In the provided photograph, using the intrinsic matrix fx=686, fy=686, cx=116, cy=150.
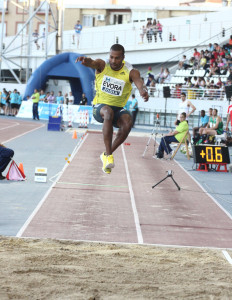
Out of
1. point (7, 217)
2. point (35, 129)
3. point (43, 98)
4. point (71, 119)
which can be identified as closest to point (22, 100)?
point (43, 98)

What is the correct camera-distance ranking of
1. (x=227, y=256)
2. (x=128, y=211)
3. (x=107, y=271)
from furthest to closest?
(x=128, y=211), (x=227, y=256), (x=107, y=271)

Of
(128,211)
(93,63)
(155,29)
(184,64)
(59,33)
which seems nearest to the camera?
(93,63)

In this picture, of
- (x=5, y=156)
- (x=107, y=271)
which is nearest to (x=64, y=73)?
(x=5, y=156)

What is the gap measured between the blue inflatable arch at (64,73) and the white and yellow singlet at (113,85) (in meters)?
29.8

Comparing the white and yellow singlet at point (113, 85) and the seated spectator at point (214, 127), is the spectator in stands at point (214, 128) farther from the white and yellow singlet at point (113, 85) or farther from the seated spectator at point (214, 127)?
the white and yellow singlet at point (113, 85)

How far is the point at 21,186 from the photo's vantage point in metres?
13.9

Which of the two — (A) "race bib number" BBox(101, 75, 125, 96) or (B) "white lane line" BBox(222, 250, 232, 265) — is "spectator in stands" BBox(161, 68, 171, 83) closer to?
(B) "white lane line" BBox(222, 250, 232, 265)

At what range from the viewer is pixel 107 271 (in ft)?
24.3

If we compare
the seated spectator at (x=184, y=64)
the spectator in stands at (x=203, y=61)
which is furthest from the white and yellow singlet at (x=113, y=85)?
the seated spectator at (x=184, y=64)

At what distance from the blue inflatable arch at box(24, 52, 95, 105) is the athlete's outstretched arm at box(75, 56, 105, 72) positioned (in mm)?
29977

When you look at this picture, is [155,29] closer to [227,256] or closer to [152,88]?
[152,88]

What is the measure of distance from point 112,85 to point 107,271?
2240 mm

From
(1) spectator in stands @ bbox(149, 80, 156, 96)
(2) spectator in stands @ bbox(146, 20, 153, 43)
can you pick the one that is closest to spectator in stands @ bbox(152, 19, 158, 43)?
(2) spectator in stands @ bbox(146, 20, 153, 43)

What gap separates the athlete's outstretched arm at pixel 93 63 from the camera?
782cm
